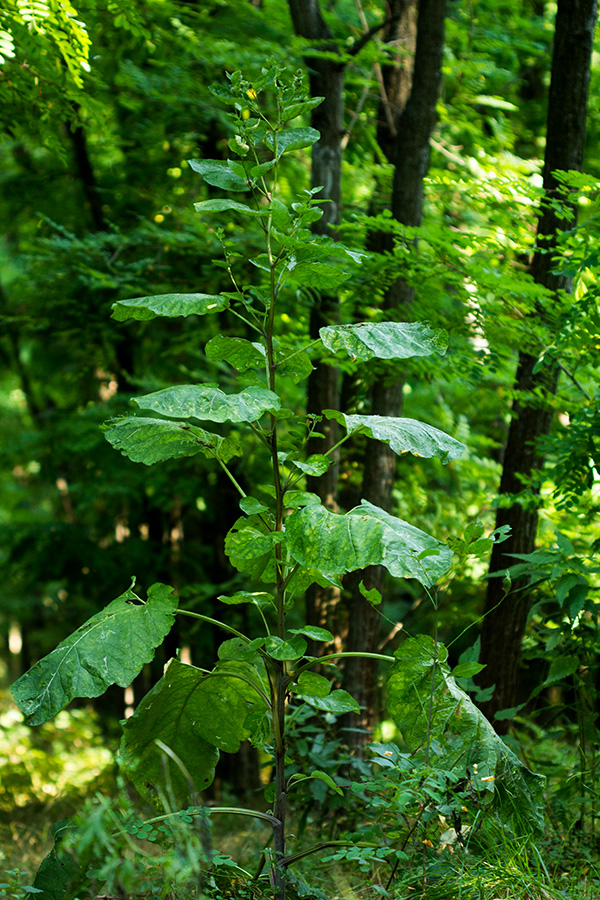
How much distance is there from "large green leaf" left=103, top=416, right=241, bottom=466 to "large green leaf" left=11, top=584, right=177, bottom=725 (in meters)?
0.49

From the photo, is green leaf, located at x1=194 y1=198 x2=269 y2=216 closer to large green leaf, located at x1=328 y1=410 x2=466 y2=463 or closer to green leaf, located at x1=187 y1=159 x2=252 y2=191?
green leaf, located at x1=187 y1=159 x2=252 y2=191

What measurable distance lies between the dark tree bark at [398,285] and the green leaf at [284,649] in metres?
2.40

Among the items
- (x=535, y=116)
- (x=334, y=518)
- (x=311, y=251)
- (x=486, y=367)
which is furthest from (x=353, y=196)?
(x=334, y=518)

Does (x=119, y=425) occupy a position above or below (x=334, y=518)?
above

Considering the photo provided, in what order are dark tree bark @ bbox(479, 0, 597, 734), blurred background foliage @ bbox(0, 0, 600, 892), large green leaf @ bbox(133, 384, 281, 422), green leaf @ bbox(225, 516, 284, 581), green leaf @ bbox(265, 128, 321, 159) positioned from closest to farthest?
large green leaf @ bbox(133, 384, 281, 422) < green leaf @ bbox(225, 516, 284, 581) < green leaf @ bbox(265, 128, 321, 159) < dark tree bark @ bbox(479, 0, 597, 734) < blurred background foliage @ bbox(0, 0, 600, 892)

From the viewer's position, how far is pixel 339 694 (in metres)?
2.44

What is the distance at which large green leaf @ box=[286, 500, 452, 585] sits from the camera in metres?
2.02

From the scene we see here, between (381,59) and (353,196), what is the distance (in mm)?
2166

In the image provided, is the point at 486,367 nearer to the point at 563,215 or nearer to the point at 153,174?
the point at 563,215

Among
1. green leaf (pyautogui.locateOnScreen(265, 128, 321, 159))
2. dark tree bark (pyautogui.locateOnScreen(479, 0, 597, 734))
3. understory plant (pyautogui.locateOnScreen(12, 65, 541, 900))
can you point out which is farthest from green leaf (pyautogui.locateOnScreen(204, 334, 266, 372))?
dark tree bark (pyautogui.locateOnScreen(479, 0, 597, 734))

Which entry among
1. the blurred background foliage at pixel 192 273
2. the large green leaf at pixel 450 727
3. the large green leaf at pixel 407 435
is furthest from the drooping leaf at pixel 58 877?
the blurred background foliage at pixel 192 273

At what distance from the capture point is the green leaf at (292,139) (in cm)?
247

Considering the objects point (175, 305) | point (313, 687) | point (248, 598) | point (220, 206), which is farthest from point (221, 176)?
point (313, 687)

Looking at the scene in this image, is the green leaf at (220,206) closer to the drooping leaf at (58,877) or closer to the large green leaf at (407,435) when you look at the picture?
the large green leaf at (407,435)
